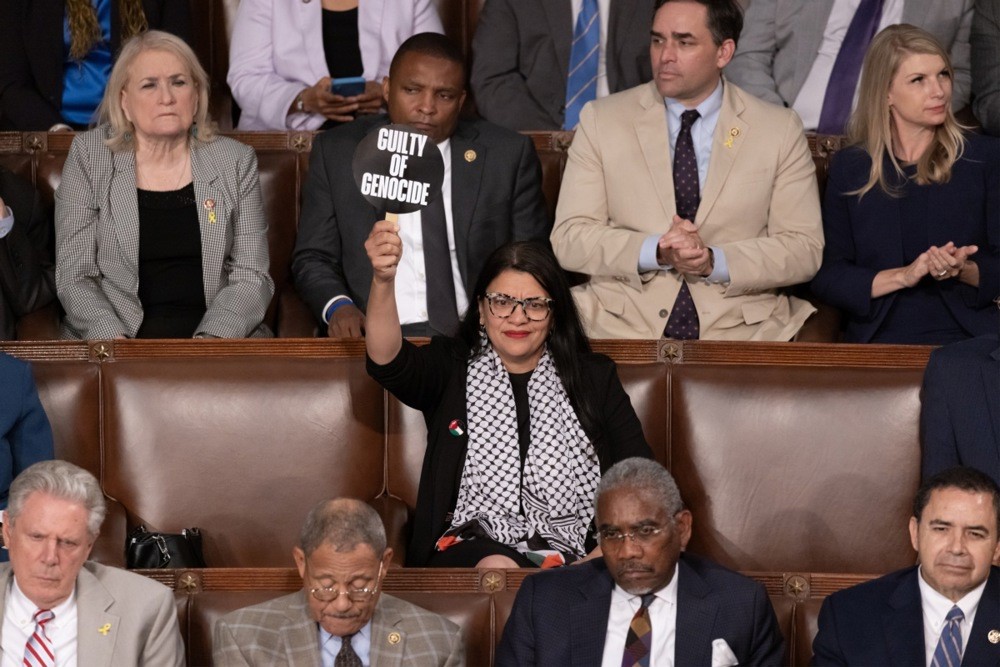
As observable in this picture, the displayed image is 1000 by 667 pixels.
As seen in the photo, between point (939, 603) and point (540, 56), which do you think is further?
point (540, 56)

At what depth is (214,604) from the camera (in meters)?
2.88

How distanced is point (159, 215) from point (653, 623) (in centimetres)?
164

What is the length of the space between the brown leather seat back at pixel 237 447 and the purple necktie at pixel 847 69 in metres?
1.60

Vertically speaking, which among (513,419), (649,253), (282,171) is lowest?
(513,419)

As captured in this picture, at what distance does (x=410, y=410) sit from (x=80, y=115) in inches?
62.4

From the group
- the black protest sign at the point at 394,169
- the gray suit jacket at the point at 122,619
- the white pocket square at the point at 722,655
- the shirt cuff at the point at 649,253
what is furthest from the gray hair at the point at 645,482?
the shirt cuff at the point at 649,253

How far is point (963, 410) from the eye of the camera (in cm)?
316

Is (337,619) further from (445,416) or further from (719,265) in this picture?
(719,265)

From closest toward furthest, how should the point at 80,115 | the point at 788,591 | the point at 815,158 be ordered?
the point at 788,591 < the point at 815,158 < the point at 80,115

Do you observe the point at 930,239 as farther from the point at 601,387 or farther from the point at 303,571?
the point at 303,571

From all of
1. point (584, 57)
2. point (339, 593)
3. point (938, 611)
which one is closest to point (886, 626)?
point (938, 611)

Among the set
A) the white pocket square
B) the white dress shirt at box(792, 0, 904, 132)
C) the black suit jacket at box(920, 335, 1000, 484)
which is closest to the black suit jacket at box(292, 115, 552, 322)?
the white dress shirt at box(792, 0, 904, 132)

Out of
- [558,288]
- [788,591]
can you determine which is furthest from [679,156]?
[788,591]

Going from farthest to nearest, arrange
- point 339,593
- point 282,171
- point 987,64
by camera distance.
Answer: point 987,64 < point 282,171 < point 339,593
